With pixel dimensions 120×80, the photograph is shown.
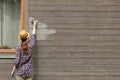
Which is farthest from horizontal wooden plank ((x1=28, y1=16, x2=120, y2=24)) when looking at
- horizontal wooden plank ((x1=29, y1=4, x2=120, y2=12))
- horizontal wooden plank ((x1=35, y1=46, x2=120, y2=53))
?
horizontal wooden plank ((x1=35, y1=46, x2=120, y2=53))

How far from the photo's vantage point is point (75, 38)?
7648 mm

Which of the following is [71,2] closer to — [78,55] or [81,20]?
[81,20]

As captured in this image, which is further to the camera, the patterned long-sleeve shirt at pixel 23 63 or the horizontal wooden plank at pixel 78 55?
the horizontal wooden plank at pixel 78 55

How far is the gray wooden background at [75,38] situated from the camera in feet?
25.1

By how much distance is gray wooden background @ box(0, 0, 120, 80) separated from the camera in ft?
25.1

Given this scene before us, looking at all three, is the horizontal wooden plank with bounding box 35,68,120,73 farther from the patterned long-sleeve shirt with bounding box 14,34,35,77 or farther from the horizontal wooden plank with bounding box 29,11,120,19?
the horizontal wooden plank with bounding box 29,11,120,19

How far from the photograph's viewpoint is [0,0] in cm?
793

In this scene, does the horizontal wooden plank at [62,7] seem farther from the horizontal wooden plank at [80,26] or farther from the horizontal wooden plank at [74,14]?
the horizontal wooden plank at [80,26]

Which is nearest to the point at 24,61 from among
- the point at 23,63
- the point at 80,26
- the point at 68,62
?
the point at 23,63

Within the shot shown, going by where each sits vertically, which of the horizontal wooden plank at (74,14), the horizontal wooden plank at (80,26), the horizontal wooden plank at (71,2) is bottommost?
the horizontal wooden plank at (80,26)

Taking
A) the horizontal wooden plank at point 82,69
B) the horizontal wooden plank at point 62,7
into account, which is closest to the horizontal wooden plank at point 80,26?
the horizontal wooden plank at point 62,7

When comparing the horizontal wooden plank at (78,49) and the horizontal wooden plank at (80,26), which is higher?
the horizontal wooden plank at (80,26)

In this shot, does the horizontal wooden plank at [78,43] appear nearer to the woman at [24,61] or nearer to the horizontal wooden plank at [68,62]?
the horizontal wooden plank at [68,62]

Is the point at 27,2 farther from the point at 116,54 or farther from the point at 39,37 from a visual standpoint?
the point at 116,54
